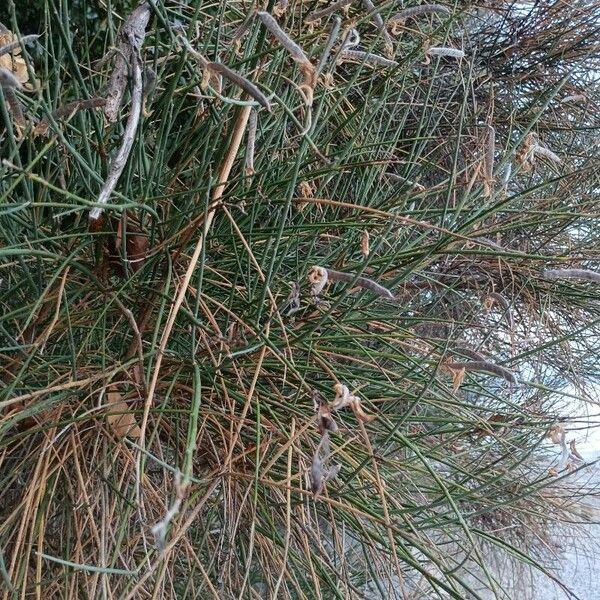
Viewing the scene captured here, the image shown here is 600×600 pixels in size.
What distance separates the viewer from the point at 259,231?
20.6 inches

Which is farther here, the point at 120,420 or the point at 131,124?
the point at 120,420

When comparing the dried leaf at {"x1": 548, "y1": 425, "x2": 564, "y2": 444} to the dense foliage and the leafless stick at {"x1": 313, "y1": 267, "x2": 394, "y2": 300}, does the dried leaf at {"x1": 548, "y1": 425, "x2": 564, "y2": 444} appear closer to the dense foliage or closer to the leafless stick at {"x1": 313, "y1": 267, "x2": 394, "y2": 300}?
the dense foliage

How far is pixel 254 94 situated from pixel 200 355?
0.22 metres

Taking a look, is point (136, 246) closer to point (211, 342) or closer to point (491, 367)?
point (211, 342)

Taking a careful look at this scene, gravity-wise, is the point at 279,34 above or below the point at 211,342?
above

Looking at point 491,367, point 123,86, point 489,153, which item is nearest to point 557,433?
point 491,367

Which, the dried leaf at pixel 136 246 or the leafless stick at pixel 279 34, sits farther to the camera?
the dried leaf at pixel 136 246

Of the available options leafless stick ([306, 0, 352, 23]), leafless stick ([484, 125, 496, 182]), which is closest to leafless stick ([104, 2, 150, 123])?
leafless stick ([306, 0, 352, 23])

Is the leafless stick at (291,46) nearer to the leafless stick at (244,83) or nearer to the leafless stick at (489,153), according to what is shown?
the leafless stick at (244,83)

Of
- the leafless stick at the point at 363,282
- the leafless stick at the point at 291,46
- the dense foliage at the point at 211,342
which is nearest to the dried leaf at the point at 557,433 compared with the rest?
the dense foliage at the point at 211,342

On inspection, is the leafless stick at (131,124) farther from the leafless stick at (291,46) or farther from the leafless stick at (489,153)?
the leafless stick at (489,153)

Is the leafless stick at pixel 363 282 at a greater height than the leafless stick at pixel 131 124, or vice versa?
the leafless stick at pixel 131 124

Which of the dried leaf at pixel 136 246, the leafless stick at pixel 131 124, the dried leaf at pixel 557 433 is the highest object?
the leafless stick at pixel 131 124

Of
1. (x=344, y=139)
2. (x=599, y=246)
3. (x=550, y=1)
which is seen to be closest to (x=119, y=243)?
(x=344, y=139)
